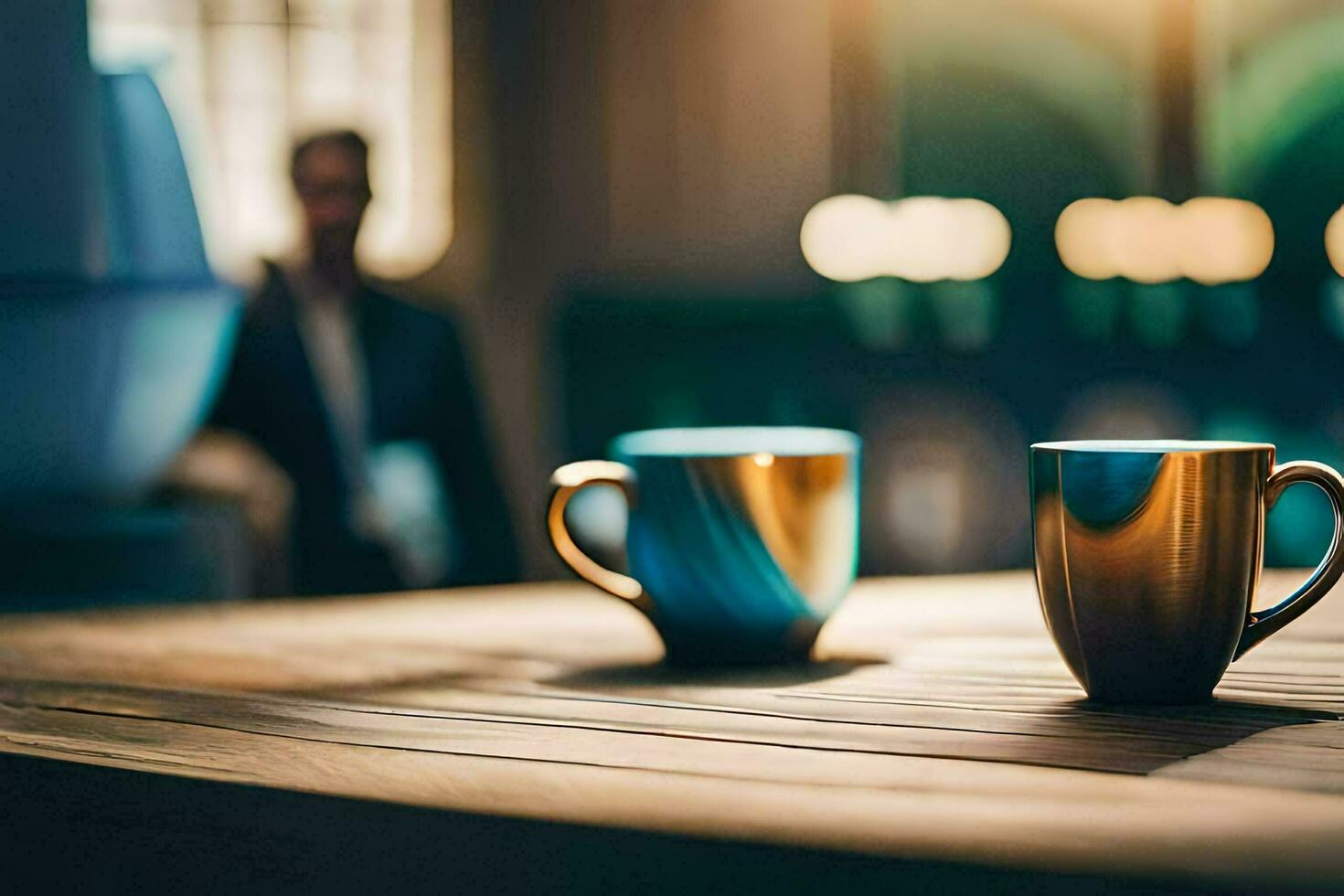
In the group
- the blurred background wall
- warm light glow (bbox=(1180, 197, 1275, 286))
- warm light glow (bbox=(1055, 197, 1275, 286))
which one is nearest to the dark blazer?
the blurred background wall

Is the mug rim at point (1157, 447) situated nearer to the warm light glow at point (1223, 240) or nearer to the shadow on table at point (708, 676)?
the shadow on table at point (708, 676)

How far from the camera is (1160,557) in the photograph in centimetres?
45

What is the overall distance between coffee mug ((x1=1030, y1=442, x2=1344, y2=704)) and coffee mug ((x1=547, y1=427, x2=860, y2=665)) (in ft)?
0.32

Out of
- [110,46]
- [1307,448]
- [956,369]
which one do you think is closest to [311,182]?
[110,46]

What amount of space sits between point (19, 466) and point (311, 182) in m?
2.43

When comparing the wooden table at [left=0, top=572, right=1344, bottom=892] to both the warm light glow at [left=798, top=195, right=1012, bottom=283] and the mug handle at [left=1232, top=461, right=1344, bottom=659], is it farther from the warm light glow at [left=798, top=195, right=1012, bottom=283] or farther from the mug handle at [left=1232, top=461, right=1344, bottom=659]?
the warm light glow at [left=798, top=195, right=1012, bottom=283]

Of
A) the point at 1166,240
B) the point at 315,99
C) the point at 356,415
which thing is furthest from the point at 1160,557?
the point at 315,99

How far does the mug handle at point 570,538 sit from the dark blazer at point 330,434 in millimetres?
2225

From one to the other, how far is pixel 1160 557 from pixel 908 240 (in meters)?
3.36

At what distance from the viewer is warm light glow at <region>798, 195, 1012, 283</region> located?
12.1 feet

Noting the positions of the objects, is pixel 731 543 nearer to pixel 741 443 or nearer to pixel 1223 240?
pixel 741 443

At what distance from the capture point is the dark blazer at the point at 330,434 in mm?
2836

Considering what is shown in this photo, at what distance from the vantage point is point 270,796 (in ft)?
1.24

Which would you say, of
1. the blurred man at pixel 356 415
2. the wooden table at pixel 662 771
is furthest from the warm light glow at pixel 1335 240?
the wooden table at pixel 662 771
